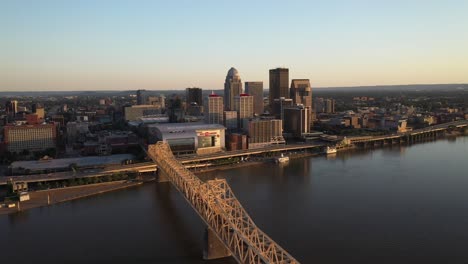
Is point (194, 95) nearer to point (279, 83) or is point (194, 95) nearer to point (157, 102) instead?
point (157, 102)

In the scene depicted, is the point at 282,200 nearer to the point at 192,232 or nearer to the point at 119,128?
the point at 192,232

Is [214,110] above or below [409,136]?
above

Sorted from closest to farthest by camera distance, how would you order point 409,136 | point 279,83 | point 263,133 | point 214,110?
point 263,133 → point 409,136 → point 214,110 → point 279,83

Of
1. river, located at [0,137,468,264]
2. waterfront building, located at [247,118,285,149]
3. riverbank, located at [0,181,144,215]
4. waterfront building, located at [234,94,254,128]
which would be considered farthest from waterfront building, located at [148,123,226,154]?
waterfront building, located at [234,94,254,128]

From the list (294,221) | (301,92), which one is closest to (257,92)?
(301,92)

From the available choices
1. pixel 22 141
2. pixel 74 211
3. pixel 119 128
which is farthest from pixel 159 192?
pixel 119 128
